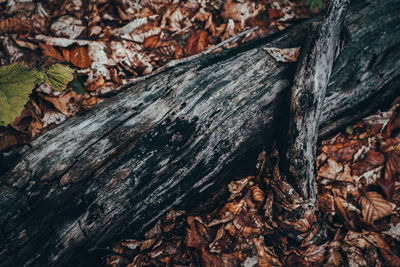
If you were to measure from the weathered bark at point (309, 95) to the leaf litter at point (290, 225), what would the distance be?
0.52ft

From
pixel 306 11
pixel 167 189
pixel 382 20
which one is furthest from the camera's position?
pixel 306 11

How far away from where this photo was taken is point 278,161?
6.34 ft

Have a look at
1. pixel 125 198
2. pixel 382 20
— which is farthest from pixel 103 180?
pixel 382 20

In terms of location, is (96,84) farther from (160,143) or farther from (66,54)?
(160,143)

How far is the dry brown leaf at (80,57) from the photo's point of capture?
223cm

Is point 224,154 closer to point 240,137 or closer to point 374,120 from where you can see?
point 240,137

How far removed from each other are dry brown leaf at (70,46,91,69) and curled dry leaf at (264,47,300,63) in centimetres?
191

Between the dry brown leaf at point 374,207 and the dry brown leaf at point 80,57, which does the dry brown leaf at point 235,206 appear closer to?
the dry brown leaf at point 374,207

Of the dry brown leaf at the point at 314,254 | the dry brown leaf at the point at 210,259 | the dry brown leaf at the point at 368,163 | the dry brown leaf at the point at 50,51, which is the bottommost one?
the dry brown leaf at the point at 314,254

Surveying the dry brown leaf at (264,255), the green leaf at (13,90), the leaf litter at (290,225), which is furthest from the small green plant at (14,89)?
the dry brown leaf at (264,255)

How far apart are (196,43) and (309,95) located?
1446 millimetres

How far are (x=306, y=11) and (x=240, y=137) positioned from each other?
220cm

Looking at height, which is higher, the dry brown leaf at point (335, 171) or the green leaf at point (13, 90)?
the green leaf at point (13, 90)

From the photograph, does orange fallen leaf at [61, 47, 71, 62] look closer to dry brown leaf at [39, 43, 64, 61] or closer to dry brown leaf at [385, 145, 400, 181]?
dry brown leaf at [39, 43, 64, 61]
